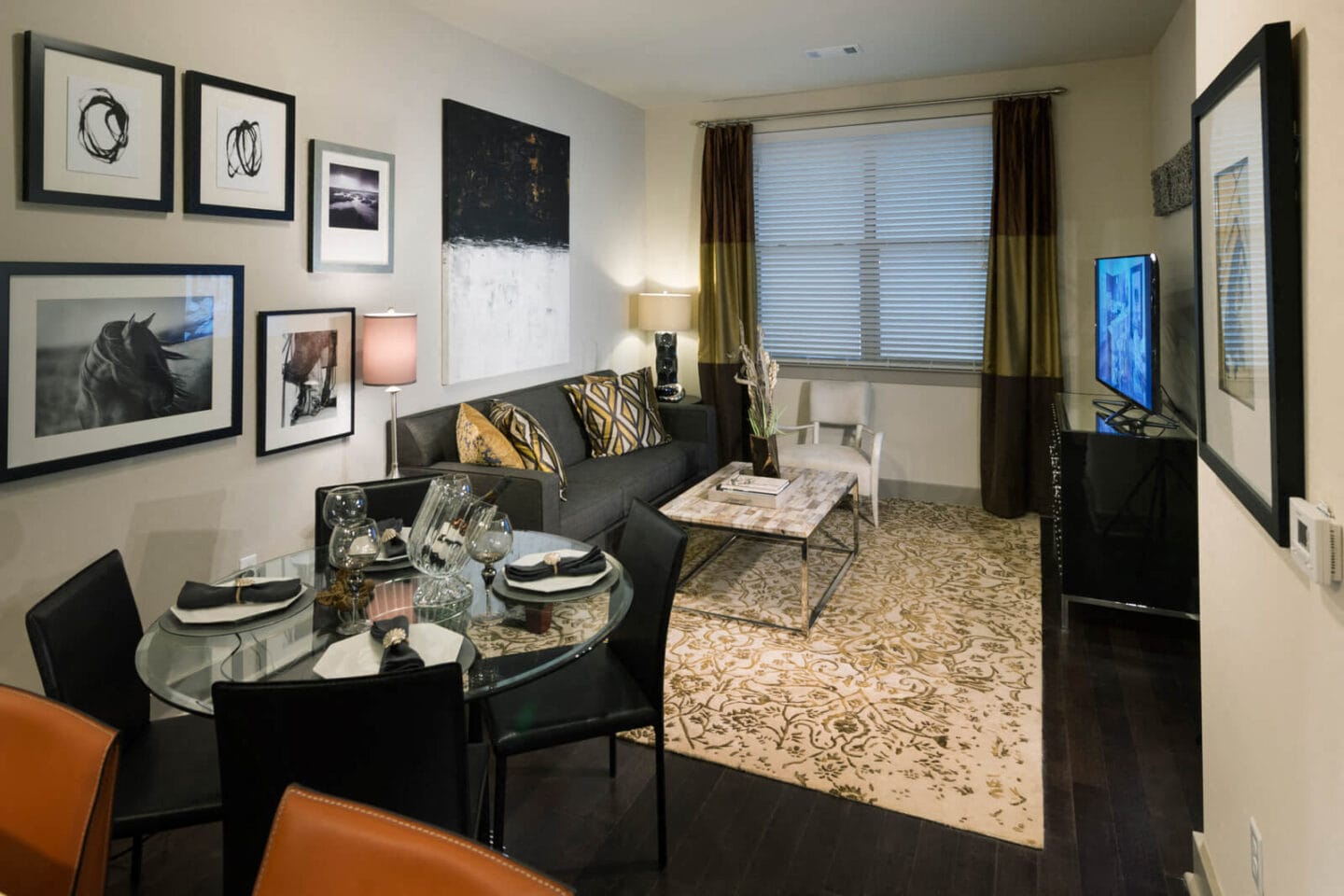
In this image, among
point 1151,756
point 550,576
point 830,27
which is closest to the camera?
point 550,576

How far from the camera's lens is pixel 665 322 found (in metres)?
6.15

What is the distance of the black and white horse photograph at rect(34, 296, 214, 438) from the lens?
2604 mm

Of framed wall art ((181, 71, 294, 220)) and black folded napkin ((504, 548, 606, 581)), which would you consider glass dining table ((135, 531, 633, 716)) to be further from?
framed wall art ((181, 71, 294, 220))

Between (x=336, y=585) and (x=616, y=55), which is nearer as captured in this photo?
(x=336, y=585)

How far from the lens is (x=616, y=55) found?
16.3 ft

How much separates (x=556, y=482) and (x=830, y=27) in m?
2.78

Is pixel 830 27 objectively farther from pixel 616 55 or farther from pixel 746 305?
pixel 746 305

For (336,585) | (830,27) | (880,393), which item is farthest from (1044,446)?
(336,585)

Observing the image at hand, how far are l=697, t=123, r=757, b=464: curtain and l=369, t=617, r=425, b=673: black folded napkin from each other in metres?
4.62

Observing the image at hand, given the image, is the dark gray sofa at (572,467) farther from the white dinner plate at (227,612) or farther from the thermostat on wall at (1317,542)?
the thermostat on wall at (1317,542)

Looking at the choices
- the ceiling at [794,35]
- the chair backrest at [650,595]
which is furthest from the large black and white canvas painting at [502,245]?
the chair backrest at [650,595]

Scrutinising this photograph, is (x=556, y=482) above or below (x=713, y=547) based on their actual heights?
above

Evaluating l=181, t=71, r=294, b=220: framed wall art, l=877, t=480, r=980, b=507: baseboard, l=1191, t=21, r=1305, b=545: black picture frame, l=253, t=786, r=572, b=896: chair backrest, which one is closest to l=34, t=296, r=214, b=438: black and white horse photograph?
l=181, t=71, r=294, b=220: framed wall art

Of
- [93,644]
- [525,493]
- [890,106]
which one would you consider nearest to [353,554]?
[93,644]
